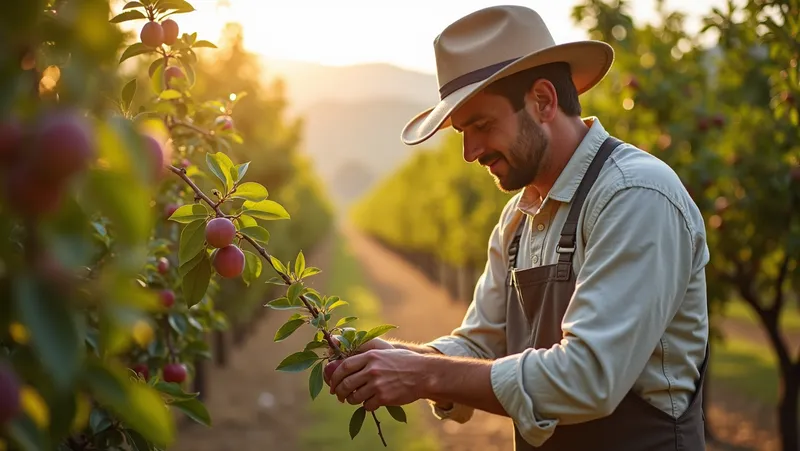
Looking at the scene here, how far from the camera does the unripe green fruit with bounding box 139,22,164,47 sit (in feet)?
6.02

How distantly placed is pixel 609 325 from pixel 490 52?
85 centimetres

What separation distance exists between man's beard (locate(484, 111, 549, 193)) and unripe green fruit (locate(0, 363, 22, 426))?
1.59 m

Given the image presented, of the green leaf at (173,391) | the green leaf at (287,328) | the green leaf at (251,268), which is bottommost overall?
the green leaf at (287,328)

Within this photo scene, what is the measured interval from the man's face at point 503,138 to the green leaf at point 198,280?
784 mm

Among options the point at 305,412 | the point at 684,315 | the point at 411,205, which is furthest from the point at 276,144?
the point at 411,205

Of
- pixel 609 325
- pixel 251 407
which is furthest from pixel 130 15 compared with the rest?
pixel 251 407

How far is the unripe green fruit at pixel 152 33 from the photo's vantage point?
6.02 feet

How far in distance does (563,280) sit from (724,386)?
27.5 feet

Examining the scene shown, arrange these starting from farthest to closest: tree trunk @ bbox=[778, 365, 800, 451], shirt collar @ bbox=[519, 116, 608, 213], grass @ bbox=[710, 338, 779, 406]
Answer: grass @ bbox=[710, 338, 779, 406] < tree trunk @ bbox=[778, 365, 800, 451] < shirt collar @ bbox=[519, 116, 608, 213]

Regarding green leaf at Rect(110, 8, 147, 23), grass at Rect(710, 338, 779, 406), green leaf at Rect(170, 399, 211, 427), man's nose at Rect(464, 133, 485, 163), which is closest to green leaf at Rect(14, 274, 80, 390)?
green leaf at Rect(170, 399, 211, 427)

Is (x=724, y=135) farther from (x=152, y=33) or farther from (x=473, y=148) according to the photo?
(x=152, y=33)

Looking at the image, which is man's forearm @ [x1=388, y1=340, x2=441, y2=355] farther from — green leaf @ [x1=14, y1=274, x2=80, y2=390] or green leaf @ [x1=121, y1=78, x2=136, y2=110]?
green leaf @ [x1=14, y1=274, x2=80, y2=390]

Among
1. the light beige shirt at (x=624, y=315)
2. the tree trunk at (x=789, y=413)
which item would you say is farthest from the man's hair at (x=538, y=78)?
the tree trunk at (x=789, y=413)

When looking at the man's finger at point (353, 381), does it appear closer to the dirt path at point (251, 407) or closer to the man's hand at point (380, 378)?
the man's hand at point (380, 378)
